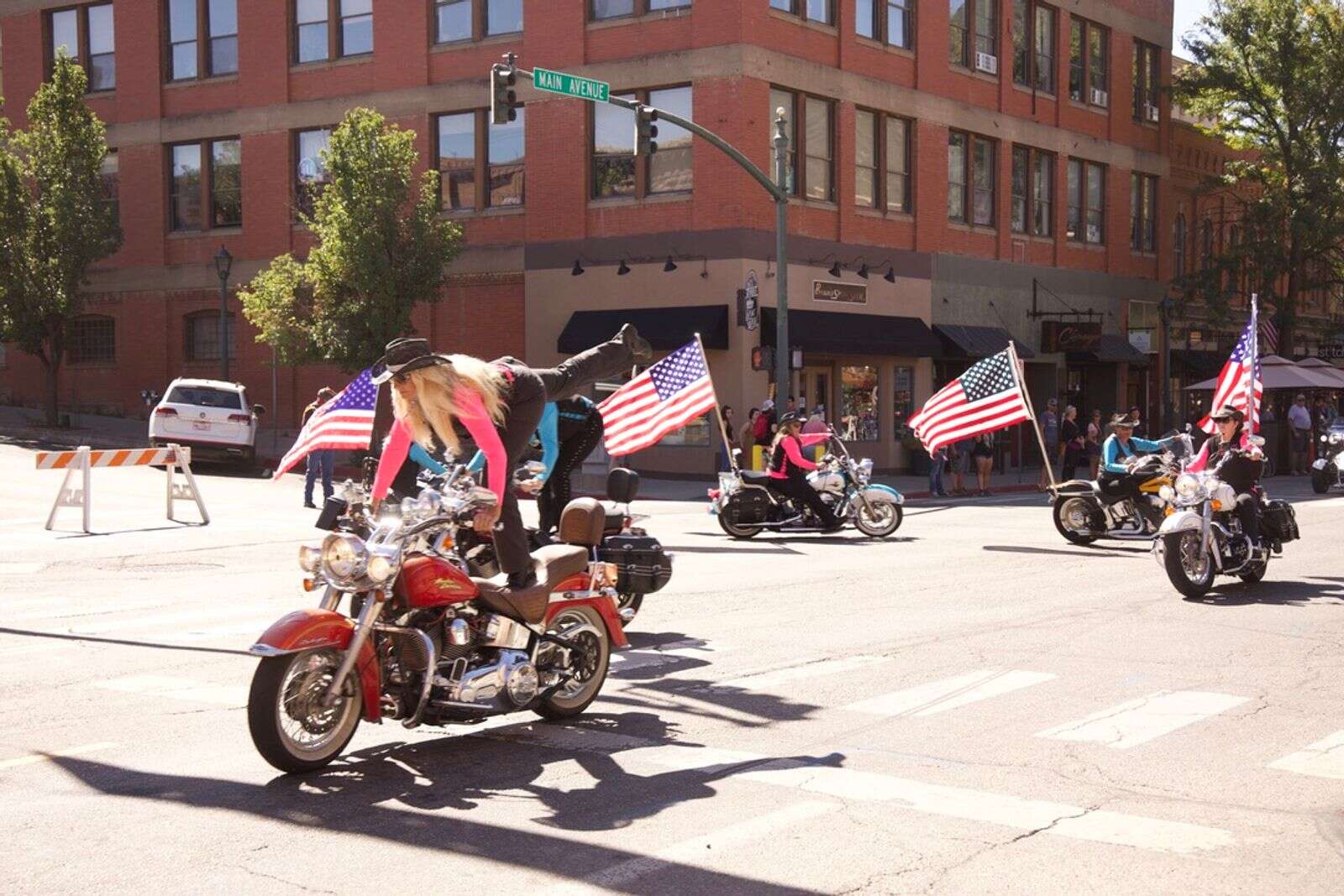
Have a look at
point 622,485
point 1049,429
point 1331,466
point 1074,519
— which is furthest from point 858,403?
point 622,485

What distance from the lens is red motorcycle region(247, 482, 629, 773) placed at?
21.2 feet

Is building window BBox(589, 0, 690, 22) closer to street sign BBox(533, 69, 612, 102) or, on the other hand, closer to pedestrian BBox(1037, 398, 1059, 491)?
street sign BBox(533, 69, 612, 102)

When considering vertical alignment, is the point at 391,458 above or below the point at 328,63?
below

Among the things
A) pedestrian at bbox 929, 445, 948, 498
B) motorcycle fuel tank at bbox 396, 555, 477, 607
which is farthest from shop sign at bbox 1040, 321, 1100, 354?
motorcycle fuel tank at bbox 396, 555, 477, 607

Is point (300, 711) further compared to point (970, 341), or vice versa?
point (970, 341)

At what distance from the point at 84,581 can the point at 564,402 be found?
5607mm

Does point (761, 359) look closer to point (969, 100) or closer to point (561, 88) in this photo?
point (561, 88)

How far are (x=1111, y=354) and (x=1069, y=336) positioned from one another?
2.35 meters

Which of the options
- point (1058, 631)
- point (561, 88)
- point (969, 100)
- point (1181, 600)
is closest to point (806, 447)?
point (561, 88)

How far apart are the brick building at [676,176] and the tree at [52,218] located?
3.08 metres

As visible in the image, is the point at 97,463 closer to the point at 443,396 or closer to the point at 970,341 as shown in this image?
the point at 443,396

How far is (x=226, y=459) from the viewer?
101 ft

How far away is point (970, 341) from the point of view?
123 ft

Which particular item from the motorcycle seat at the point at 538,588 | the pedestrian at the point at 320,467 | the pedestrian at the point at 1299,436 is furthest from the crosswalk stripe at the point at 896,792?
the pedestrian at the point at 1299,436
